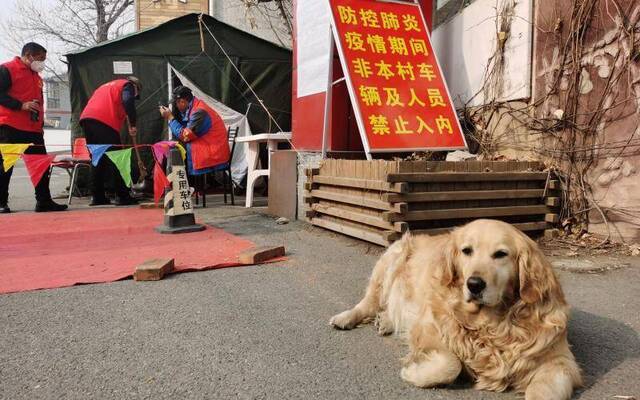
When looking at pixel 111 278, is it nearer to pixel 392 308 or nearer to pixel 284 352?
pixel 284 352

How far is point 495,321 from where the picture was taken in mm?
2270

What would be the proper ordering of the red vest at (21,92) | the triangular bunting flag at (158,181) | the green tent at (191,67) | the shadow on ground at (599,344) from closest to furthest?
the shadow on ground at (599,344) < the triangular bunting flag at (158,181) < the red vest at (21,92) < the green tent at (191,67)

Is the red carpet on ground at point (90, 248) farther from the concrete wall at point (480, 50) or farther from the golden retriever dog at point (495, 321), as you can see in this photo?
the concrete wall at point (480, 50)

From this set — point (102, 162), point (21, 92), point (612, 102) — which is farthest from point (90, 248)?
point (612, 102)

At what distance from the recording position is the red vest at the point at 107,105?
334 inches

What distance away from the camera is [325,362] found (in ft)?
8.48

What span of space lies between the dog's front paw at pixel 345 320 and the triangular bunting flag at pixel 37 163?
6.37 metres

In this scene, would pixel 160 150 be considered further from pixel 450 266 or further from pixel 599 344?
pixel 599 344

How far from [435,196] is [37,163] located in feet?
20.1

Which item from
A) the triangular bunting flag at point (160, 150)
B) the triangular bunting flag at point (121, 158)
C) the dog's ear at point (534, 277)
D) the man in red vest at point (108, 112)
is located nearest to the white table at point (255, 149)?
the triangular bunting flag at point (160, 150)

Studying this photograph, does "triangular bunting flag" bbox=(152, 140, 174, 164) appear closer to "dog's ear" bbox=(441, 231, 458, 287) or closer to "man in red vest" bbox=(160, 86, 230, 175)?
"man in red vest" bbox=(160, 86, 230, 175)

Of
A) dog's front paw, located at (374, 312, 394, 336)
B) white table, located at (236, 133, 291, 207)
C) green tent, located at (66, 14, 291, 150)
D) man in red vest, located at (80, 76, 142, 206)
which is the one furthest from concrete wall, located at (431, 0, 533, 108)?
man in red vest, located at (80, 76, 142, 206)

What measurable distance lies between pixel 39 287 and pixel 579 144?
524cm

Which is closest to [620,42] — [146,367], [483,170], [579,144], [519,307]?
[579,144]
